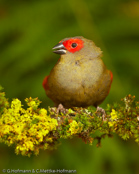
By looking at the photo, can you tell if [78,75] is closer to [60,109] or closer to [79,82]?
[79,82]

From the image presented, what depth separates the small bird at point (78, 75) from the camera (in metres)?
2.09

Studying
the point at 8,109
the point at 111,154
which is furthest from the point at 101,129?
the point at 111,154

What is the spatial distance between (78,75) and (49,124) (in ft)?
1.32

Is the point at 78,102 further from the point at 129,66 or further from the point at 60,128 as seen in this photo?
the point at 129,66

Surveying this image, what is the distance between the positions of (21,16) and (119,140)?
50.7 inches

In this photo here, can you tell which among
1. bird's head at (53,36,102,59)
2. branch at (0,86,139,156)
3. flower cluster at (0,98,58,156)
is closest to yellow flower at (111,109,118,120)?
branch at (0,86,139,156)

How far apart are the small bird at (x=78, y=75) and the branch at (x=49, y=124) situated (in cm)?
18

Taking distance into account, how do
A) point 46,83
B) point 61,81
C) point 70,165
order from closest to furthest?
point 61,81
point 46,83
point 70,165

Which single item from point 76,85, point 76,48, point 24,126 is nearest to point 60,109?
point 76,85

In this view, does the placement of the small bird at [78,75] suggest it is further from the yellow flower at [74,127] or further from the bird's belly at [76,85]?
the yellow flower at [74,127]

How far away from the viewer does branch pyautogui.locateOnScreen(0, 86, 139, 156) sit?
1718mm

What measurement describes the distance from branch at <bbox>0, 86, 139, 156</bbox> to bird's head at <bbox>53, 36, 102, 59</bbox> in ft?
1.21

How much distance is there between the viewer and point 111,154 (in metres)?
2.81

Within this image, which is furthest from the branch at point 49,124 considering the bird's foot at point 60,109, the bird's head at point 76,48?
the bird's head at point 76,48
